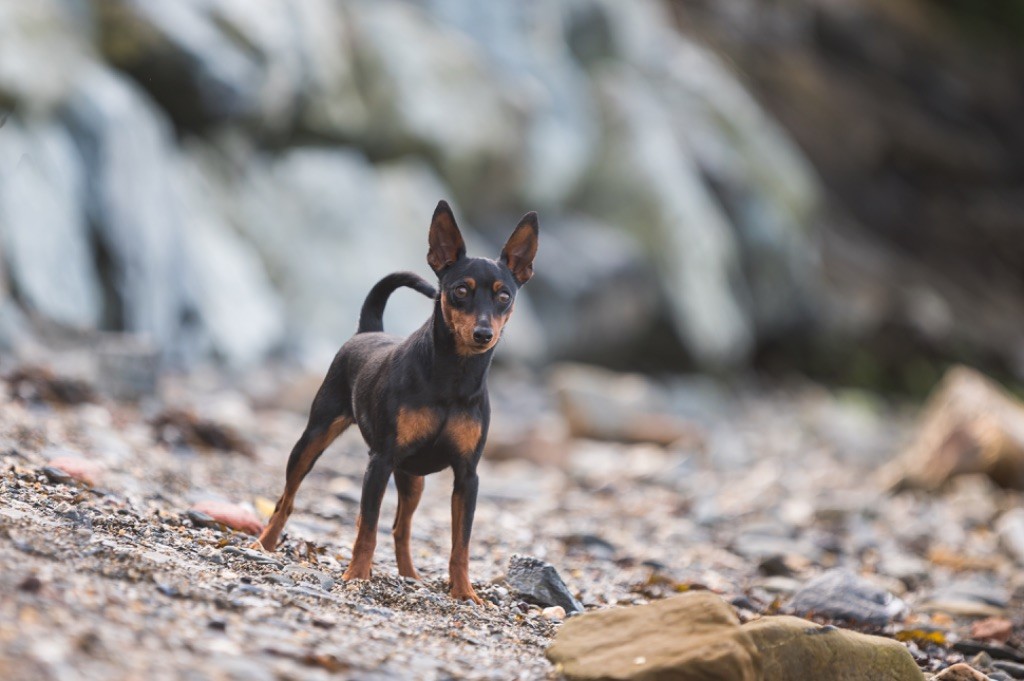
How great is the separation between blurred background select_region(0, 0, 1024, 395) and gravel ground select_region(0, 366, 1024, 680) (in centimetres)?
224

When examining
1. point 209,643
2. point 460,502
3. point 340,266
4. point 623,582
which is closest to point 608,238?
point 340,266

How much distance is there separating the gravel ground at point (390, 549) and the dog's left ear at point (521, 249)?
4.34ft

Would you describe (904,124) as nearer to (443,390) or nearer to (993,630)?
(993,630)

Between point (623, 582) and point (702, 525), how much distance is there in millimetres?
2528

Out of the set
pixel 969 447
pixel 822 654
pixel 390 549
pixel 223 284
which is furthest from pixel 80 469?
pixel 969 447

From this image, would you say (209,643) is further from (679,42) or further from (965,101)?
(965,101)

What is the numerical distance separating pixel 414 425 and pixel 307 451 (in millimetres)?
620

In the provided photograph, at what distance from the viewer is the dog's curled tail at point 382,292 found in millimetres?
4938

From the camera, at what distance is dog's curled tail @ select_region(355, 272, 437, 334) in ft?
16.2

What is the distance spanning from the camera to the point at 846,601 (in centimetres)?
554

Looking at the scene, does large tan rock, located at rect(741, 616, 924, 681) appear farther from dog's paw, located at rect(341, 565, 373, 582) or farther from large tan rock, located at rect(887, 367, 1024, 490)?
large tan rock, located at rect(887, 367, 1024, 490)

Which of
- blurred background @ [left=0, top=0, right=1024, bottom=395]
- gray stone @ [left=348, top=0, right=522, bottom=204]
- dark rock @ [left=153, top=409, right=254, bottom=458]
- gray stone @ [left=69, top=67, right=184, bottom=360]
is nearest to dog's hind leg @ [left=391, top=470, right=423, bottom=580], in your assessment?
dark rock @ [left=153, top=409, right=254, bottom=458]

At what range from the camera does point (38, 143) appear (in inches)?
422

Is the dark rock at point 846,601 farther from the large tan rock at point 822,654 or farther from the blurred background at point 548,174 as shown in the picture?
the blurred background at point 548,174
